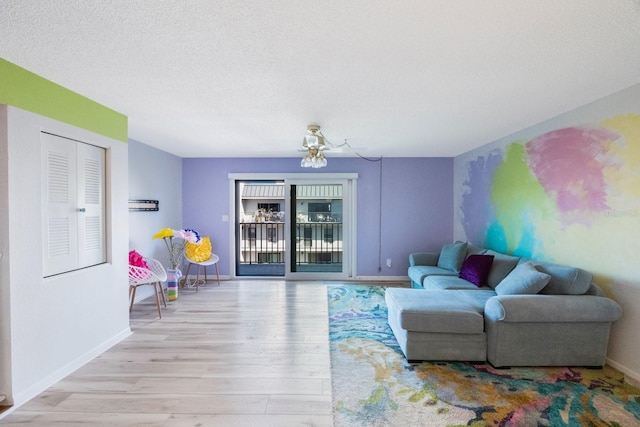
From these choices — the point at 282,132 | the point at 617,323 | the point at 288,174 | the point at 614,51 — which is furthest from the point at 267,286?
the point at 614,51

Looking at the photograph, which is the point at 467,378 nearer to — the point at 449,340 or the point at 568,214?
the point at 449,340

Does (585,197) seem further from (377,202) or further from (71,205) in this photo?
(71,205)

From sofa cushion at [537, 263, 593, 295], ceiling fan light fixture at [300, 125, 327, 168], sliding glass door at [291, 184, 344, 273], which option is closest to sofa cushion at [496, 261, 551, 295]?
sofa cushion at [537, 263, 593, 295]

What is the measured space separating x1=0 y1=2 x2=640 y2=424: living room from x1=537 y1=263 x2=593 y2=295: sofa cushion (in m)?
0.21

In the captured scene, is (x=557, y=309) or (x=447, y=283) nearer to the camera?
(x=557, y=309)

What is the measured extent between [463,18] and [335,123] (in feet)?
6.32

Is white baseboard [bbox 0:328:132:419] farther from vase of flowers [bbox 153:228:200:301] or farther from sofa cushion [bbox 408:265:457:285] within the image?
sofa cushion [bbox 408:265:457:285]

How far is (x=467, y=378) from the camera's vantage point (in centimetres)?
241

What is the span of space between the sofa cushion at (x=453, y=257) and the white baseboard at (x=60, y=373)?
432 cm

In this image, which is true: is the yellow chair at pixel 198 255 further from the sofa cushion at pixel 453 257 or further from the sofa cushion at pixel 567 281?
the sofa cushion at pixel 567 281

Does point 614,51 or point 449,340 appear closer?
point 614,51

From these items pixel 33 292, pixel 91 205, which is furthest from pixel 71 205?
pixel 33 292

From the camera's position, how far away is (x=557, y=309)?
249cm

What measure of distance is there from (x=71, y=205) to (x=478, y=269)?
4.39m
